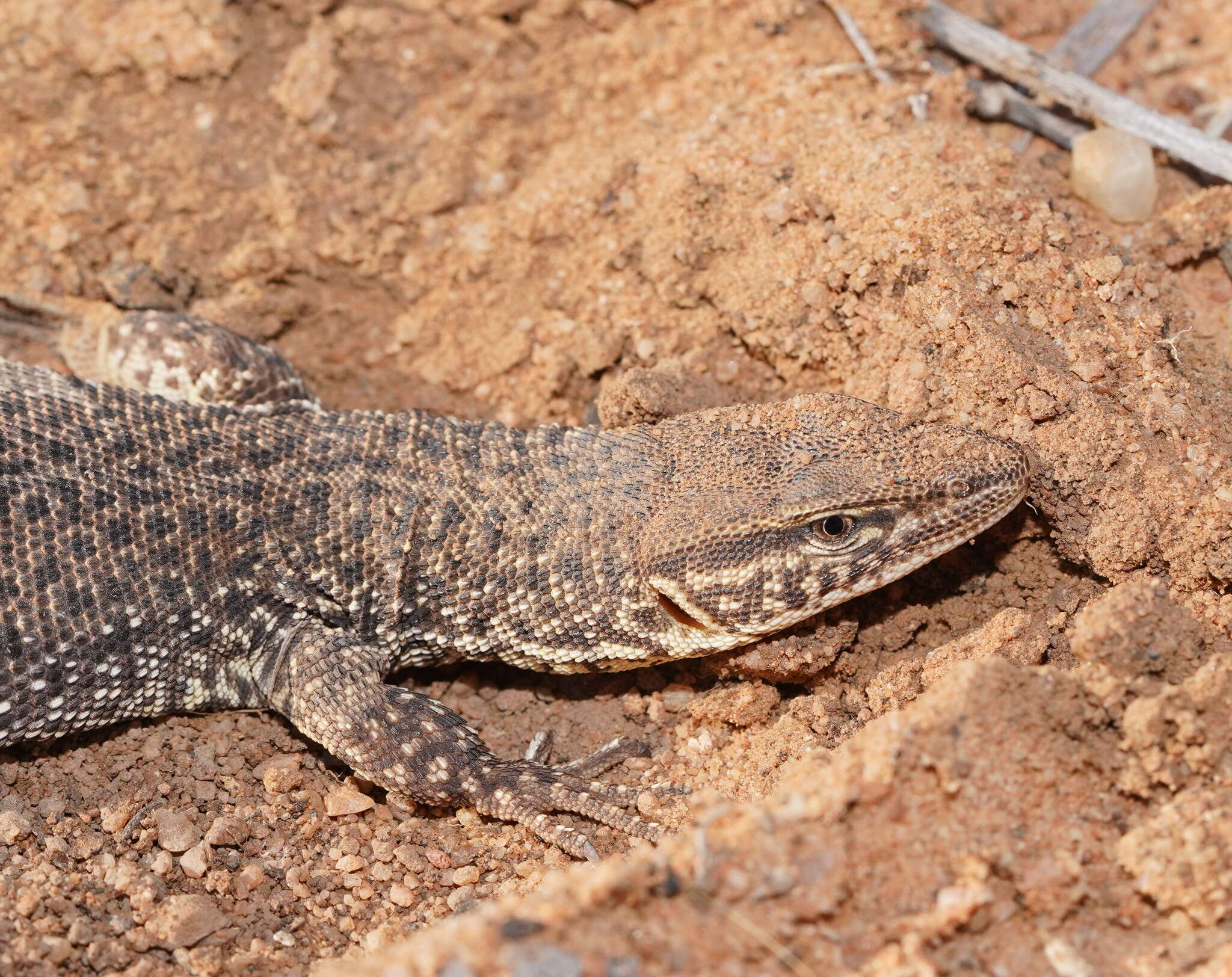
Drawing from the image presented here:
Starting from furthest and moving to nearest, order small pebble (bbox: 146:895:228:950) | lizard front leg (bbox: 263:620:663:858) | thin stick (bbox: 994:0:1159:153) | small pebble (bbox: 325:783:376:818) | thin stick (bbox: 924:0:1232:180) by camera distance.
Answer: thin stick (bbox: 994:0:1159:153), thin stick (bbox: 924:0:1232:180), small pebble (bbox: 325:783:376:818), lizard front leg (bbox: 263:620:663:858), small pebble (bbox: 146:895:228:950)

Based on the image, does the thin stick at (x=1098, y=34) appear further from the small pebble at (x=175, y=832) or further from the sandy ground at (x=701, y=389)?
the small pebble at (x=175, y=832)

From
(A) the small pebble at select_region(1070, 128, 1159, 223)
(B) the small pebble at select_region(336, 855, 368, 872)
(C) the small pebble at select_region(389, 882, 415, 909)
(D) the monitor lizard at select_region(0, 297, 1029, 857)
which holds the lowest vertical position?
(B) the small pebble at select_region(336, 855, 368, 872)

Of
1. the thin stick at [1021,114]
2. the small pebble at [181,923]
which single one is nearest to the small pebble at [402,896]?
the small pebble at [181,923]

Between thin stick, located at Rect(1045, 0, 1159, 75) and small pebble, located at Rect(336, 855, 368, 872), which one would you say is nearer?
small pebble, located at Rect(336, 855, 368, 872)

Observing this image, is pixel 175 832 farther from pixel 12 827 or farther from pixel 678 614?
pixel 678 614

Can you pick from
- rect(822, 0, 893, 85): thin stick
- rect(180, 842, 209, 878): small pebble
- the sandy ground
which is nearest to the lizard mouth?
the sandy ground

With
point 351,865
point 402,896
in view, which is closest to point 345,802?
point 351,865

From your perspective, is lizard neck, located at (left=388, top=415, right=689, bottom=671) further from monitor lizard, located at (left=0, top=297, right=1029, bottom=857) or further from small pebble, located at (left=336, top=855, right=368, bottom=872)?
small pebble, located at (left=336, top=855, right=368, bottom=872)
